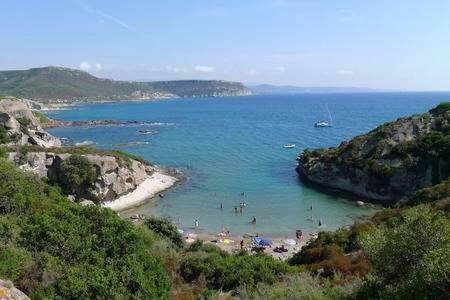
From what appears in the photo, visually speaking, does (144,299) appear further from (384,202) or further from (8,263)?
(384,202)

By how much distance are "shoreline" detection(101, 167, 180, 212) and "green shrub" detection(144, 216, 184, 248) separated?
698 inches

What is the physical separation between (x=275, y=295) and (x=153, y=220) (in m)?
20.3

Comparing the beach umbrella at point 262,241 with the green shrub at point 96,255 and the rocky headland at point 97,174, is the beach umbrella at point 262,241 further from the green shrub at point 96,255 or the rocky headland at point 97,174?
the green shrub at point 96,255

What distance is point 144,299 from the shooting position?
47.1 feet

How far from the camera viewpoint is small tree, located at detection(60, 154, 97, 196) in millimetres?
49625

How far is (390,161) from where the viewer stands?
57.6 meters

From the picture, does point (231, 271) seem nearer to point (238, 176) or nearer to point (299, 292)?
point (299, 292)

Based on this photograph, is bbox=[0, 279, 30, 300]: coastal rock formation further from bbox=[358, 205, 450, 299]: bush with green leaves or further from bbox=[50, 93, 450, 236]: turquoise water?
bbox=[50, 93, 450, 236]: turquoise water

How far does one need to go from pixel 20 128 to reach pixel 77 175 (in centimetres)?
3775

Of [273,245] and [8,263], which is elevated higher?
[8,263]

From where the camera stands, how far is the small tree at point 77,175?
49.6 m

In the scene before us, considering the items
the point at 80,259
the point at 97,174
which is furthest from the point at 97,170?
the point at 80,259

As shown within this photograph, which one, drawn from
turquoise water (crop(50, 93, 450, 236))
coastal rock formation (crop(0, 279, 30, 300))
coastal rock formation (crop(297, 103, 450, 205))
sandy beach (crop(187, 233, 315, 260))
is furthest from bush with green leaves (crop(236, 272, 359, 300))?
coastal rock formation (crop(297, 103, 450, 205))

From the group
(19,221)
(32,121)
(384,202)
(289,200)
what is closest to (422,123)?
(384,202)
